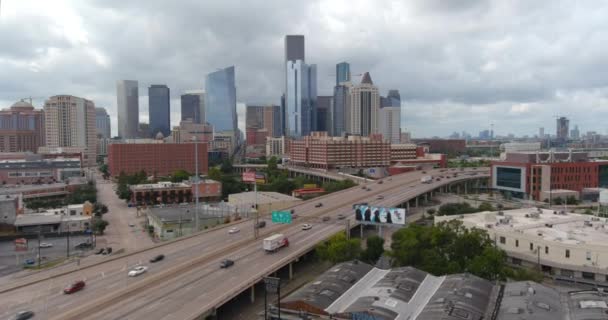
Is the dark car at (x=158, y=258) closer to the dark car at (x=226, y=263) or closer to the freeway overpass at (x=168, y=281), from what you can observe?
the freeway overpass at (x=168, y=281)

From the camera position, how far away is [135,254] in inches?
1481

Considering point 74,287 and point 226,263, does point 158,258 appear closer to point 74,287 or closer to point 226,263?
point 226,263

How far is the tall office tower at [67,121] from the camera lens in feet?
573

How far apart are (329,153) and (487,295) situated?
111880mm

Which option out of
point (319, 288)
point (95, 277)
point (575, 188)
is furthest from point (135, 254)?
point (575, 188)

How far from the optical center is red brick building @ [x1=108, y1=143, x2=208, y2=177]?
134 meters

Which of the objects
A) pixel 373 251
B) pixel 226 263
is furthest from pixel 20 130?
pixel 373 251

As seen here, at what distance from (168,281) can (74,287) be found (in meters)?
5.59

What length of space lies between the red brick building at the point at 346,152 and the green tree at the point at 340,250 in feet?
330

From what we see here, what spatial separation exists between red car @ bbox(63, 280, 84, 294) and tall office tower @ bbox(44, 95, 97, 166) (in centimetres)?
16374

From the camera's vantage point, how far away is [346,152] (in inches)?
5482

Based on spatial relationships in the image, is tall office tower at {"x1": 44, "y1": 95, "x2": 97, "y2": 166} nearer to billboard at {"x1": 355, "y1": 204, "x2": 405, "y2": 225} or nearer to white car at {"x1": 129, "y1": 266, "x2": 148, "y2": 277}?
billboard at {"x1": 355, "y1": 204, "x2": 405, "y2": 225}

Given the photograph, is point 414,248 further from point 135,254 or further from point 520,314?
→ point 135,254

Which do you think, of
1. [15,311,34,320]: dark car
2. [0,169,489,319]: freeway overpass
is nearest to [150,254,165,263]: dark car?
[0,169,489,319]: freeway overpass
